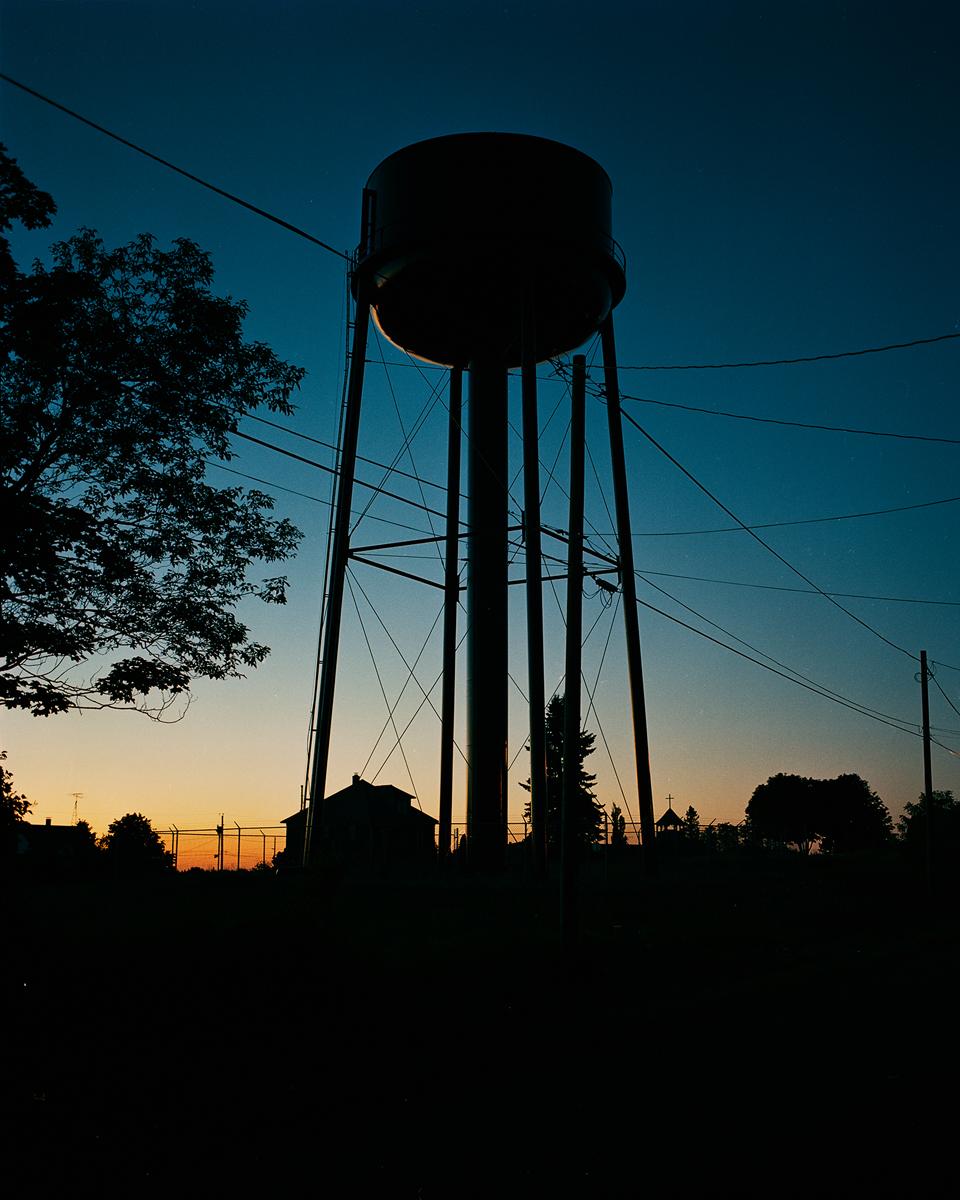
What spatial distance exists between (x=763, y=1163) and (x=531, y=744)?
17.3m

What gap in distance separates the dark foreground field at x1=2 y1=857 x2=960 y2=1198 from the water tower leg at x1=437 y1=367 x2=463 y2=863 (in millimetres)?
15527

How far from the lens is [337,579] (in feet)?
78.8

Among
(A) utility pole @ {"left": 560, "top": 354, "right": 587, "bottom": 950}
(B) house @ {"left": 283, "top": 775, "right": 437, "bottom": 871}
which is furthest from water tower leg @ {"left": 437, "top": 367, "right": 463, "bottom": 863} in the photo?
(A) utility pole @ {"left": 560, "top": 354, "right": 587, "bottom": 950}

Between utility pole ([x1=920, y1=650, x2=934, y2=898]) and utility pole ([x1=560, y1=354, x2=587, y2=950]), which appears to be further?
utility pole ([x1=920, y1=650, x2=934, y2=898])

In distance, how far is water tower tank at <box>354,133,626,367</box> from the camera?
25219 mm

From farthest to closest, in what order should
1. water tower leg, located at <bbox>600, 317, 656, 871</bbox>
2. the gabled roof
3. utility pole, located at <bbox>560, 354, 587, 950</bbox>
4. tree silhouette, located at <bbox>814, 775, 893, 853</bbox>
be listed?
1. tree silhouette, located at <bbox>814, 775, 893, 853</bbox>
2. the gabled roof
3. water tower leg, located at <bbox>600, 317, 656, 871</bbox>
4. utility pole, located at <bbox>560, 354, 587, 950</bbox>

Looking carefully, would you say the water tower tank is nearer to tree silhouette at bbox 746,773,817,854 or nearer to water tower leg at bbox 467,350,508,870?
water tower leg at bbox 467,350,508,870

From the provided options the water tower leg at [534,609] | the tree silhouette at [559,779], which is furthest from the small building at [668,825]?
the water tower leg at [534,609]

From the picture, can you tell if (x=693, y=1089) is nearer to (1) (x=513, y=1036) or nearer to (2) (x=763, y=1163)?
(2) (x=763, y=1163)

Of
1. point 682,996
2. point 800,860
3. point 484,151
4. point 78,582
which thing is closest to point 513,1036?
point 682,996

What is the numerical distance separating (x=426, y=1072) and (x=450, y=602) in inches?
819

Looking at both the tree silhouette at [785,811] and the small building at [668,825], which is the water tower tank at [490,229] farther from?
the tree silhouette at [785,811]

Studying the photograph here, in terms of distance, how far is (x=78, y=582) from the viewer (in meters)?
15.5

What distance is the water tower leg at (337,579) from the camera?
904 inches
